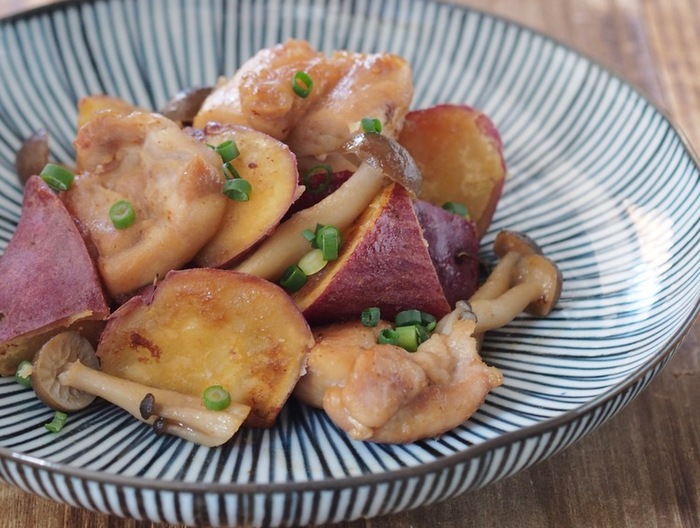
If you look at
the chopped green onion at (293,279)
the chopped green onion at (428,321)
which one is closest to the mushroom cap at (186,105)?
the chopped green onion at (293,279)

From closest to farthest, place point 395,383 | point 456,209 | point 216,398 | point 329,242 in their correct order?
point 395,383 < point 216,398 < point 329,242 < point 456,209

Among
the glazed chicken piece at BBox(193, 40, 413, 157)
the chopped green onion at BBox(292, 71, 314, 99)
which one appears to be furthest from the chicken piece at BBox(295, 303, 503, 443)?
the chopped green onion at BBox(292, 71, 314, 99)

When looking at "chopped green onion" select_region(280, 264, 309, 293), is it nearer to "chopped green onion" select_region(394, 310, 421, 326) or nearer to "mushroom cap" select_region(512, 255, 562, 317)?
"chopped green onion" select_region(394, 310, 421, 326)

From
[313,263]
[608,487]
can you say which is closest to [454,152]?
→ [313,263]

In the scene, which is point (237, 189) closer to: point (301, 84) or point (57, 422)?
point (301, 84)

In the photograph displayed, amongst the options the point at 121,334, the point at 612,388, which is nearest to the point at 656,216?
the point at 612,388

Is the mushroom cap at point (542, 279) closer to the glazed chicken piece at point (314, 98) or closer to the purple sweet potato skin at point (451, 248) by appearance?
the purple sweet potato skin at point (451, 248)
